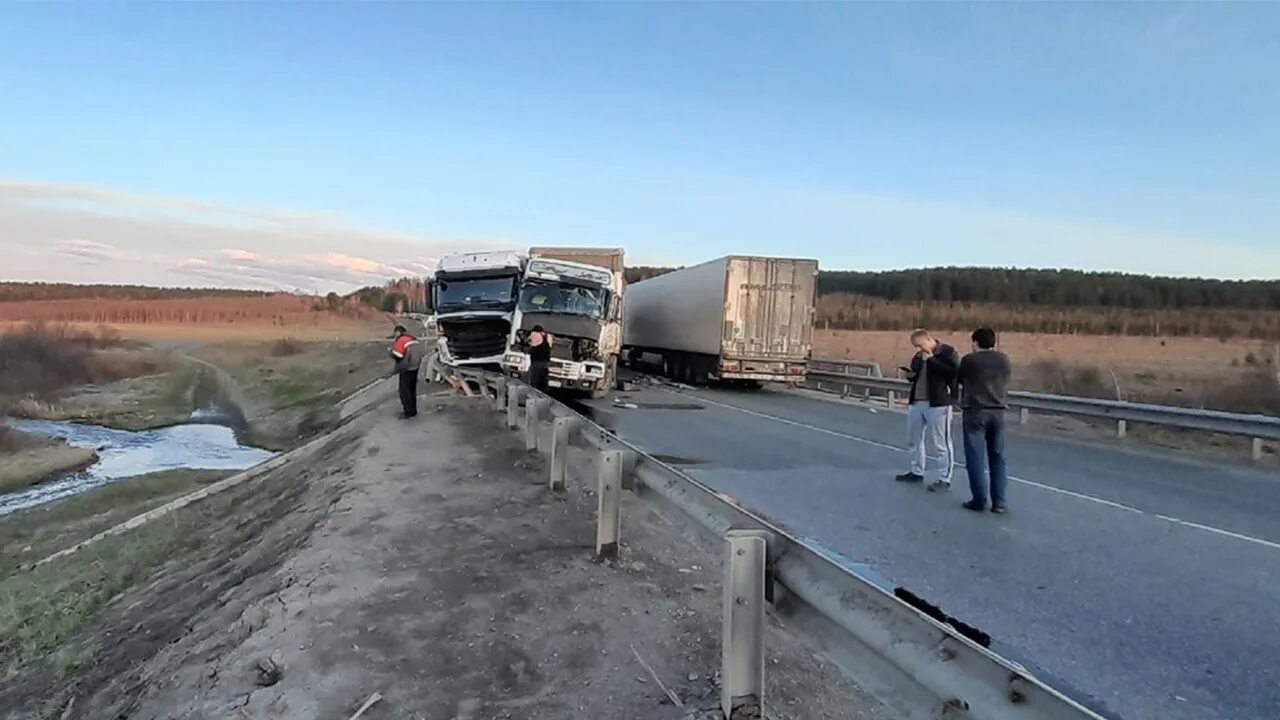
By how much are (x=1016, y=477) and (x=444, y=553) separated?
8.02 m

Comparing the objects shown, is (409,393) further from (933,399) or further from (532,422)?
(933,399)

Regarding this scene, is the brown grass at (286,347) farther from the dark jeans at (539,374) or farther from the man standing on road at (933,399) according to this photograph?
the man standing on road at (933,399)

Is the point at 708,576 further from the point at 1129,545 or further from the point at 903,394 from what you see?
the point at 903,394

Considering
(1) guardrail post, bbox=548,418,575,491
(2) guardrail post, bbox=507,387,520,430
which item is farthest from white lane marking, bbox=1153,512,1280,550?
(2) guardrail post, bbox=507,387,520,430

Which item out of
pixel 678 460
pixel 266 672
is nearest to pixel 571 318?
pixel 678 460

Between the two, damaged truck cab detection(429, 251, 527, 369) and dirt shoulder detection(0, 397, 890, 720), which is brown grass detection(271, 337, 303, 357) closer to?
damaged truck cab detection(429, 251, 527, 369)

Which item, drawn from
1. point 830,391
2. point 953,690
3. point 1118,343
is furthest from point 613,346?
point 1118,343

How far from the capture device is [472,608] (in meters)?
5.42

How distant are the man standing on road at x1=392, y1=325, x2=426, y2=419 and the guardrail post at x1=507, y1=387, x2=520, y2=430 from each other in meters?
3.22

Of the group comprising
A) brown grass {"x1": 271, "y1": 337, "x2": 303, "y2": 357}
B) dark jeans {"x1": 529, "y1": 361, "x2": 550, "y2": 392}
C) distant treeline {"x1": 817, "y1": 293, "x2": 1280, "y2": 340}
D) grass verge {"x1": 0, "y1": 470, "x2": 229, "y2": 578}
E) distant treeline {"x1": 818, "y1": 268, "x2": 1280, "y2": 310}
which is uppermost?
distant treeline {"x1": 818, "y1": 268, "x2": 1280, "y2": 310}

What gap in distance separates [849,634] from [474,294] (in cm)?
1791

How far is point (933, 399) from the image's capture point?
33.7 ft

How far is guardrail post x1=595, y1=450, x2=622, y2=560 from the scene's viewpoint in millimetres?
6121

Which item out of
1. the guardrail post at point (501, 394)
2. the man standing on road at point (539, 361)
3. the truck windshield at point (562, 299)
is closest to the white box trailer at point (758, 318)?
the truck windshield at point (562, 299)
